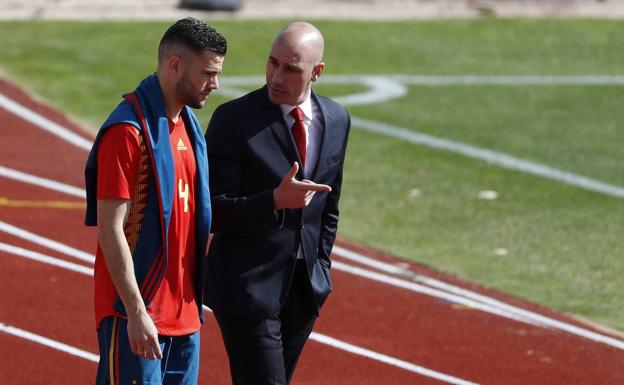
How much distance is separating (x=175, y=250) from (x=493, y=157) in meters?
10.9

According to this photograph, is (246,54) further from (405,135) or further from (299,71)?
(299,71)

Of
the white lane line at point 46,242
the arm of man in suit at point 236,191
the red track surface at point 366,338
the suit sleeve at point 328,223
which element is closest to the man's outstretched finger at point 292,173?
the arm of man in suit at point 236,191

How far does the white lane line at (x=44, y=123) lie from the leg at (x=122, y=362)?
9664 millimetres

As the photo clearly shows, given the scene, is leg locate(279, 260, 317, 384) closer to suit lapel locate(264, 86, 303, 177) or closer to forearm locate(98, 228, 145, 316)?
suit lapel locate(264, 86, 303, 177)

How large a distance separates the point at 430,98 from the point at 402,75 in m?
1.69

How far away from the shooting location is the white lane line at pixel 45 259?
10.4 meters

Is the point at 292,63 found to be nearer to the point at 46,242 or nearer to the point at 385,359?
the point at 385,359

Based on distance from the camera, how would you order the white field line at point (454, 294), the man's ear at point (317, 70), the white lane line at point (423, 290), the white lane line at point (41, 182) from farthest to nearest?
the white lane line at point (41, 182), the white lane line at point (423, 290), the white field line at point (454, 294), the man's ear at point (317, 70)

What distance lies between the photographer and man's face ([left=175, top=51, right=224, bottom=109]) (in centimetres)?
516

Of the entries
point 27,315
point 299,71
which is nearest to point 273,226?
point 299,71

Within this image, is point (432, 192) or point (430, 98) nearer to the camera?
point (432, 192)

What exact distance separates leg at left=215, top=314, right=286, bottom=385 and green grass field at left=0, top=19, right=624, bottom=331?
15.7 feet

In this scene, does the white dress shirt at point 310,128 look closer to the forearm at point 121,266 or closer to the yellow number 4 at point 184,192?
the yellow number 4 at point 184,192

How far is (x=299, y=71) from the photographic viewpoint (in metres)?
5.84
